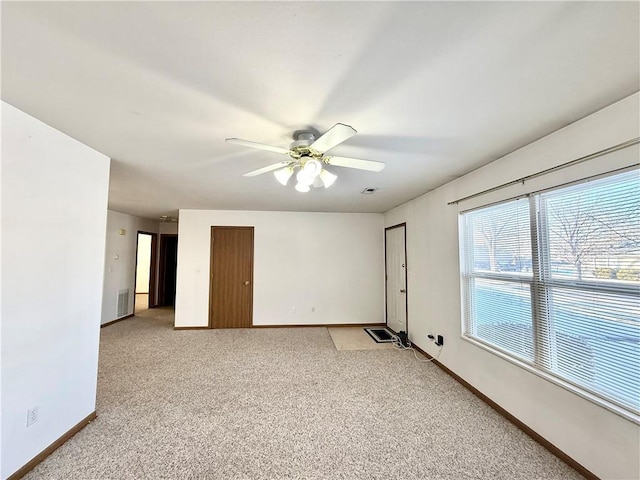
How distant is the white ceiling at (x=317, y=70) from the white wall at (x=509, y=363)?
0.53 ft

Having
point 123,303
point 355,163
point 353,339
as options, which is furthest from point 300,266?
point 123,303

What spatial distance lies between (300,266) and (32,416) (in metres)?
4.05

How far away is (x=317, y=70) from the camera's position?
1.29m

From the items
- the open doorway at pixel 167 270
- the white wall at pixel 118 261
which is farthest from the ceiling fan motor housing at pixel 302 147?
the open doorway at pixel 167 270

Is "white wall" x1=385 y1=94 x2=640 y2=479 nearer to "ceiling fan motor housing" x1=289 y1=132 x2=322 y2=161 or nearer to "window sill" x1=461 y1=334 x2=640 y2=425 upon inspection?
"window sill" x1=461 y1=334 x2=640 y2=425

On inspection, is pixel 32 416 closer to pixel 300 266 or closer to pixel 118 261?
pixel 300 266

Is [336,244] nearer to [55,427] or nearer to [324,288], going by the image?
[324,288]

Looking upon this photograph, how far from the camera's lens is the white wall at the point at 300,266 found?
17.2 feet

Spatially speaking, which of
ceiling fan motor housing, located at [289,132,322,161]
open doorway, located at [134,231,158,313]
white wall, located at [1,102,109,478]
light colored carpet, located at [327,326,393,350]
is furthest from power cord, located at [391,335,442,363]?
open doorway, located at [134,231,158,313]

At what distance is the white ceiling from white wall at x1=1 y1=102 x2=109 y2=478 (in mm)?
234

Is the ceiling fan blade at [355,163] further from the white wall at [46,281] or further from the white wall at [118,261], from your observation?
the white wall at [118,261]

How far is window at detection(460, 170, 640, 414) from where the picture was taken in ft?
5.16

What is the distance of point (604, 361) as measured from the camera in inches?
65.7

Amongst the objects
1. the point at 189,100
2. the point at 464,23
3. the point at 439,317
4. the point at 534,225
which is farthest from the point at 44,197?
the point at 439,317
